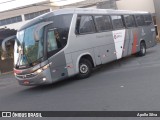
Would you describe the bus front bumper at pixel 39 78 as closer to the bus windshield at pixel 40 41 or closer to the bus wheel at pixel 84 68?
the bus windshield at pixel 40 41

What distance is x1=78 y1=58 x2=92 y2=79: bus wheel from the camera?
13.4 meters

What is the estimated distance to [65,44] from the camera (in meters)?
12.7

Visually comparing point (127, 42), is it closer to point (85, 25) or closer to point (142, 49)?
point (142, 49)

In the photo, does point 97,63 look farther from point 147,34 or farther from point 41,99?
point 147,34

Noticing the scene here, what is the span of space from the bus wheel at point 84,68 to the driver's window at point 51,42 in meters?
1.74

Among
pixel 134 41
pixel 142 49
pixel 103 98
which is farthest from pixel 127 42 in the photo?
pixel 103 98

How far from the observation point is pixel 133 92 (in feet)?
29.4

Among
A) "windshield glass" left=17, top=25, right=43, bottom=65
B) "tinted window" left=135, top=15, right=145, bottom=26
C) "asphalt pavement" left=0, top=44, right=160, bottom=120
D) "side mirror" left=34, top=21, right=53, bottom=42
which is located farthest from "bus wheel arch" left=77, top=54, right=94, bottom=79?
"tinted window" left=135, top=15, right=145, bottom=26

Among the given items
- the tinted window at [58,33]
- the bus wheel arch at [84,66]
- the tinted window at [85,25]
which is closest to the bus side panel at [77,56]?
the bus wheel arch at [84,66]

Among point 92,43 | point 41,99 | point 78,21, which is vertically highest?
point 78,21

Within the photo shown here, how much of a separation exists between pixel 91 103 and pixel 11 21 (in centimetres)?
5140

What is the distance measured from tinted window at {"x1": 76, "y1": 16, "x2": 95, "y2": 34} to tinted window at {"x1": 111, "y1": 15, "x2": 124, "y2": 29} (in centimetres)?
234

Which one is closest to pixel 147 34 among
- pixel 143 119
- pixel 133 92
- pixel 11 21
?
pixel 133 92

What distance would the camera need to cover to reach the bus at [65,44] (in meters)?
11.9
